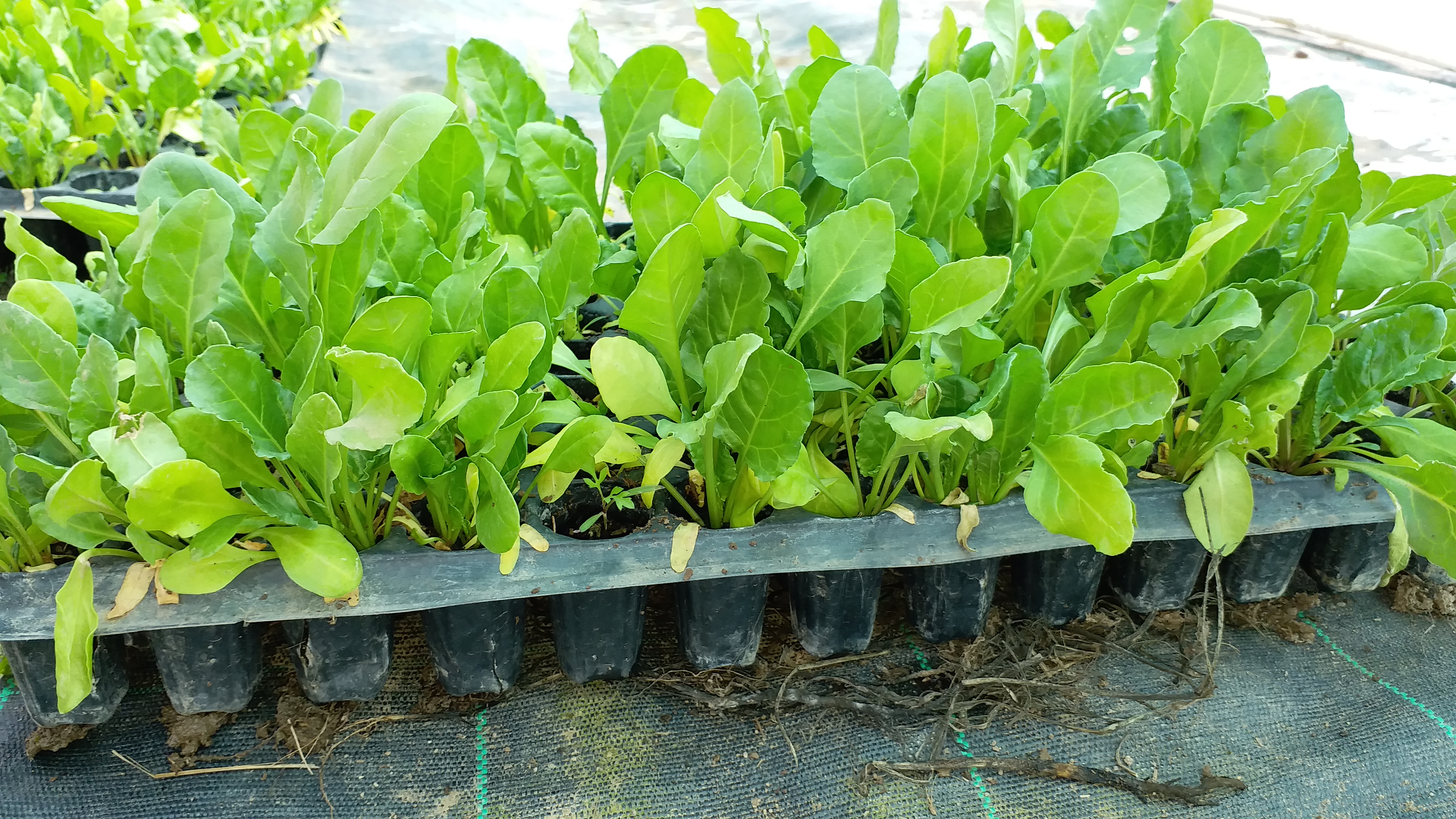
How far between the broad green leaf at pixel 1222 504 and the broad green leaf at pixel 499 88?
2.36 ft

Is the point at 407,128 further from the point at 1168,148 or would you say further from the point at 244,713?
the point at 1168,148

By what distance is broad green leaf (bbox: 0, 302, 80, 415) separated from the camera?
0.61 meters

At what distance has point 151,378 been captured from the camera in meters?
0.61

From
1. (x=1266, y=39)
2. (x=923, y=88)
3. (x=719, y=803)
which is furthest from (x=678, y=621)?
(x=1266, y=39)

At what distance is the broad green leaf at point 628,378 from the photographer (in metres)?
0.65

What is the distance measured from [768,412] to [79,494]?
1.47 ft

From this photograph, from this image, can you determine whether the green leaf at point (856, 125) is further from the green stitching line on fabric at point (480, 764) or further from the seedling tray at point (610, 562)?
the green stitching line on fabric at point (480, 764)

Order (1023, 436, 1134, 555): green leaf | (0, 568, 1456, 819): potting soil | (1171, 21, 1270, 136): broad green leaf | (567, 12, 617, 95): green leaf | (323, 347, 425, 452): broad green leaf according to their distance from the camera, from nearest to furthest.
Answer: (323, 347, 425, 452): broad green leaf
(1023, 436, 1134, 555): green leaf
(0, 568, 1456, 819): potting soil
(1171, 21, 1270, 136): broad green leaf
(567, 12, 617, 95): green leaf

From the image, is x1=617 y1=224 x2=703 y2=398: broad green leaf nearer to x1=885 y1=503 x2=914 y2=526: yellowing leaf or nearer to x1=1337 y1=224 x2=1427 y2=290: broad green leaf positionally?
x1=885 y1=503 x2=914 y2=526: yellowing leaf

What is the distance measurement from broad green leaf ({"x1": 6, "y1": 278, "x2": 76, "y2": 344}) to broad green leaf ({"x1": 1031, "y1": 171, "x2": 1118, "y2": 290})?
28.3 inches

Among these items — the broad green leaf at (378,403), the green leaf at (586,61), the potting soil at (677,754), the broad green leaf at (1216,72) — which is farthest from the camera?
the green leaf at (586,61)

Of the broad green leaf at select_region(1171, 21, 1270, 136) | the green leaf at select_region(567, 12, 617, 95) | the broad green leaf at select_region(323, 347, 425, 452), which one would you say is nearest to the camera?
the broad green leaf at select_region(323, 347, 425, 452)

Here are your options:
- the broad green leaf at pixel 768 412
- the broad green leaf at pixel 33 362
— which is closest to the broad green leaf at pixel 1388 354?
the broad green leaf at pixel 768 412

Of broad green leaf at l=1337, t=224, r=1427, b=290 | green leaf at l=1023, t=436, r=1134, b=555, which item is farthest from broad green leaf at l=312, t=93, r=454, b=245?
broad green leaf at l=1337, t=224, r=1427, b=290
